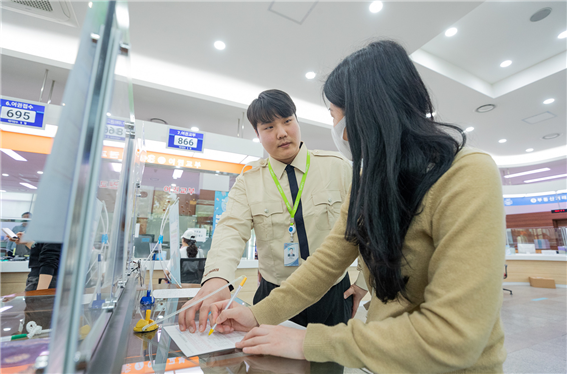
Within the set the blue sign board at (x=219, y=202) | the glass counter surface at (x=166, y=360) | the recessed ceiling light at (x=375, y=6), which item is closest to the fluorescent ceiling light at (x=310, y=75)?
the recessed ceiling light at (x=375, y=6)

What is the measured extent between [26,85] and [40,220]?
502 cm

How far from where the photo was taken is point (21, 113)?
3414 mm

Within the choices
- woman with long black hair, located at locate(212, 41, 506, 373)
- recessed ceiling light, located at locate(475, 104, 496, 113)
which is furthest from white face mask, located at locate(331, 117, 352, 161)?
recessed ceiling light, located at locate(475, 104, 496, 113)

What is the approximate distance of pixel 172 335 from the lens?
0.78 metres

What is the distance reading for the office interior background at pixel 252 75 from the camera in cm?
288

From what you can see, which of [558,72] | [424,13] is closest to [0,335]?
[424,13]

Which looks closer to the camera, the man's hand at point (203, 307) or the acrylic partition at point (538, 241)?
the man's hand at point (203, 307)

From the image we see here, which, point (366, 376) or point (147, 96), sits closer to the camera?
point (366, 376)

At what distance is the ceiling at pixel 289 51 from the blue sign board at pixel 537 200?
17.2 ft

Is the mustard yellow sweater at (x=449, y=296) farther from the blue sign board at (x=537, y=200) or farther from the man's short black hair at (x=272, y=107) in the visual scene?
the blue sign board at (x=537, y=200)

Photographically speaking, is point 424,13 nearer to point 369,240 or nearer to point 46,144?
point 369,240

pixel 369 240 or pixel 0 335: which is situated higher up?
pixel 369 240

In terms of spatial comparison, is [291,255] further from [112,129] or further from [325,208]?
[112,129]

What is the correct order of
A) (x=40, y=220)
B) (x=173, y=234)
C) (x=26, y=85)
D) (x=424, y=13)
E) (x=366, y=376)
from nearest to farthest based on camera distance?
(x=40, y=220) < (x=366, y=376) < (x=173, y=234) < (x=424, y=13) < (x=26, y=85)
